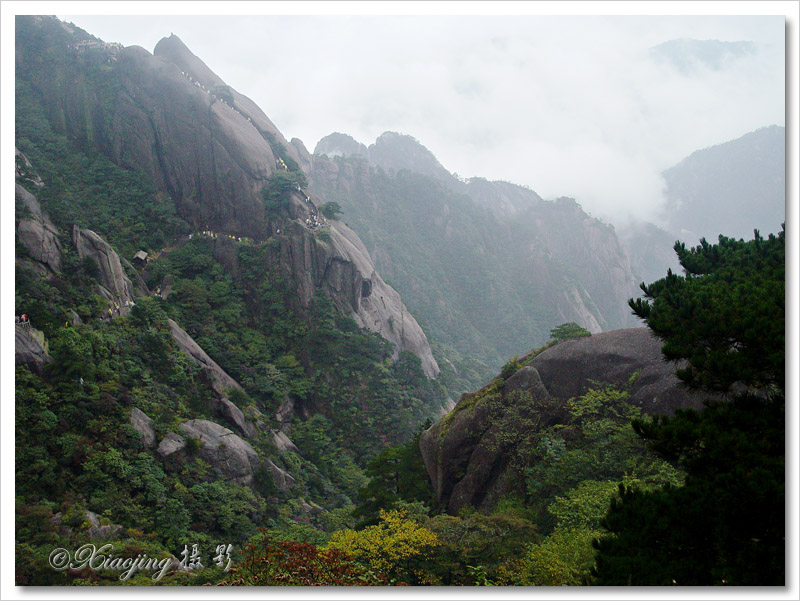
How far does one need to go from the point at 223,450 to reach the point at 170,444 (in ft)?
6.78

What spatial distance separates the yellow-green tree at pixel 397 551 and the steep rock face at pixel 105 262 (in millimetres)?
15899

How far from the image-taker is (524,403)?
13969 millimetres

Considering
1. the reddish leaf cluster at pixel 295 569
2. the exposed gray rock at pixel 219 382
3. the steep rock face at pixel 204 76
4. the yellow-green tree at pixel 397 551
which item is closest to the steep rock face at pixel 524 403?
the yellow-green tree at pixel 397 551

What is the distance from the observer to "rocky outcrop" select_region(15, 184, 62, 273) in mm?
18469

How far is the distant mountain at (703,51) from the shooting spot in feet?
39.8

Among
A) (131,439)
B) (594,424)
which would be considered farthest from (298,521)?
(594,424)

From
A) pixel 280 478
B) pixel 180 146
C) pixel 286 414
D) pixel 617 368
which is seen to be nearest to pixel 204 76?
pixel 180 146

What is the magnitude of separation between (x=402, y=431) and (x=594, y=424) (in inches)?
671

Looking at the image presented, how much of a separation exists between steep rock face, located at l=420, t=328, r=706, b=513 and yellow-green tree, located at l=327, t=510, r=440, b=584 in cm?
377

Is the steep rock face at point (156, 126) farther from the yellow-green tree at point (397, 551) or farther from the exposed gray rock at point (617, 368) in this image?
the yellow-green tree at point (397, 551)

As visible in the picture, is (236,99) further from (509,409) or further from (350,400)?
(509,409)

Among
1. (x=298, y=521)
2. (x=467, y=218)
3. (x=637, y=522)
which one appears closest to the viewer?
(x=637, y=522)

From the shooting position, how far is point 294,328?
29453mm

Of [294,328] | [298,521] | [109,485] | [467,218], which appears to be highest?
[467,218]
